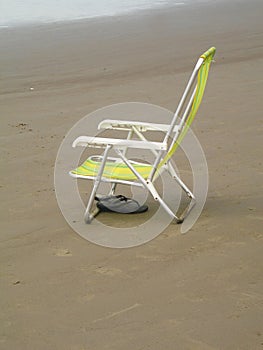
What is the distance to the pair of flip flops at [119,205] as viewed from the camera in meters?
5.01

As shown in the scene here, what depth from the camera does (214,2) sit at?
58.7 ft

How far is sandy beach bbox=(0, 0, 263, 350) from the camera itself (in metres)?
3.57

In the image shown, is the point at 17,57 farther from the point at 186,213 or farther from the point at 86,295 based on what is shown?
the point at 86,295

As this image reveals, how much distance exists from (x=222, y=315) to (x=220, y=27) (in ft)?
35.4

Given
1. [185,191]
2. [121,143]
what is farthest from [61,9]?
[121,143]

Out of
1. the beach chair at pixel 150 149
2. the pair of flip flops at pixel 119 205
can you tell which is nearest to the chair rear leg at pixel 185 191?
the beach chair at pixel 150 149

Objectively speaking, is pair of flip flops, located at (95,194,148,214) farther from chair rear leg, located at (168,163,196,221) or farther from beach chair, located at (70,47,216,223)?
chair rear leg, located at (168,163,196,221)

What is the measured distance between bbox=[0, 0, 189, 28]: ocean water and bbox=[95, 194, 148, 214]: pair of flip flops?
35.5 ft

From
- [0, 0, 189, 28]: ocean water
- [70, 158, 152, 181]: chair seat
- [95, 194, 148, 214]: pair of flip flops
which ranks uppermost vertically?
[70, 158, 152, 181]: chair seat

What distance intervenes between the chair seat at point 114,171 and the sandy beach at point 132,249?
0.35 metres

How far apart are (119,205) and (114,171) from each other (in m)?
0.26

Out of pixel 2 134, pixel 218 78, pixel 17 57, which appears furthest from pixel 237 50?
pixel 2 134

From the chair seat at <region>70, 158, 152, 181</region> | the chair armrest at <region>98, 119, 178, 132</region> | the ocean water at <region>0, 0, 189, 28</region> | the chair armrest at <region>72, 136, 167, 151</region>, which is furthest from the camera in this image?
the ocean water at <region>0, 0, 189, 28</region>

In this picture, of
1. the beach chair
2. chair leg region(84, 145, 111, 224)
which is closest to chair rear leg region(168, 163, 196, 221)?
the beach chair
